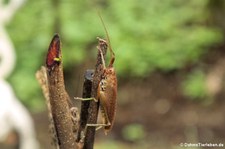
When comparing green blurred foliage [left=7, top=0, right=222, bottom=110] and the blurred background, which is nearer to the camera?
the blurred background

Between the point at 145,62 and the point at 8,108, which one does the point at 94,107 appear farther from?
the point at 145,62

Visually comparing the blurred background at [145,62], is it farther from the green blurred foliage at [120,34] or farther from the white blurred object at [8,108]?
the white blurred object at [8,108]

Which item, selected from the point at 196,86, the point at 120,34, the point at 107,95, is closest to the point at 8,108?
the point at 196,86

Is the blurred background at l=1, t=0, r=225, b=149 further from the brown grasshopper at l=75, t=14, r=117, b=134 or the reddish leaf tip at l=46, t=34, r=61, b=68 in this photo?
the reddish leaf tip at l=46, t=34, r=61, b=68

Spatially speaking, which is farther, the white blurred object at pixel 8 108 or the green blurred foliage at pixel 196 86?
the green blurred foliage at pixel 196 86

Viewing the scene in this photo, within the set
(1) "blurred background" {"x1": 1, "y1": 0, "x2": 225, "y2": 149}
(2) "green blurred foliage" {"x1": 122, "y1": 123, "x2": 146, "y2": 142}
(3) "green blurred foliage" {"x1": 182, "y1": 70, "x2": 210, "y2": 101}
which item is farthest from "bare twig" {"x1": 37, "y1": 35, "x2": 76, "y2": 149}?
(3) "green blurred foliage" {"x1": 182, "y1": 70, "x2": 210, "y2": 101}

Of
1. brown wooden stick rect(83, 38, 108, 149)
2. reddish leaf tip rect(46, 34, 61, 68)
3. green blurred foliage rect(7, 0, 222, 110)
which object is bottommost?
brown wooden stick rect(83, 38, 108, 149)

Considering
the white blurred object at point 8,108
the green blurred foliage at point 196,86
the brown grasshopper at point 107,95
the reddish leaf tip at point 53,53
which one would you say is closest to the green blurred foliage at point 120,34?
the green blurred foliage at point 196,86
